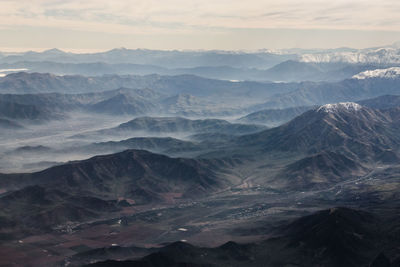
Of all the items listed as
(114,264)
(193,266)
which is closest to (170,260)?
(193,266)

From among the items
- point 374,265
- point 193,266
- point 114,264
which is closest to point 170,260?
point 193,266

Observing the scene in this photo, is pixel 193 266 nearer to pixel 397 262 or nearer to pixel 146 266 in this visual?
pixel 146 266

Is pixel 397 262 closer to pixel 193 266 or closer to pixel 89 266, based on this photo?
pixel 193 266

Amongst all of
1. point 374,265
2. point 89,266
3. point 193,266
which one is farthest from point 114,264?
point 374,265

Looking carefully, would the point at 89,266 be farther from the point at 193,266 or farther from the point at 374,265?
the point at 374,265

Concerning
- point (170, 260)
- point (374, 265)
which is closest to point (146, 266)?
point (170, 260)

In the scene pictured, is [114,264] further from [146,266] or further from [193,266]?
[193,266]
